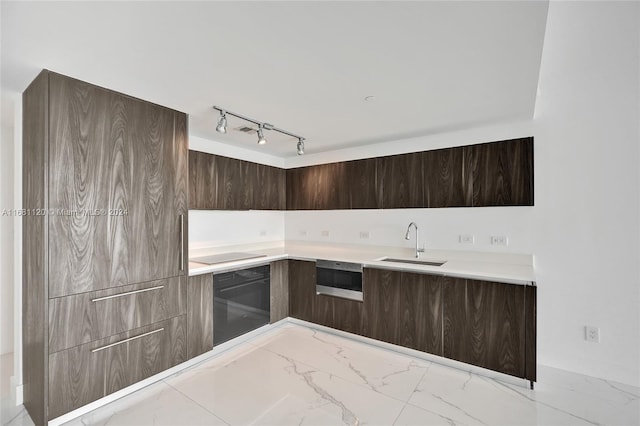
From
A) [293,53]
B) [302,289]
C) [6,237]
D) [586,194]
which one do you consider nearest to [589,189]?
[586,194]

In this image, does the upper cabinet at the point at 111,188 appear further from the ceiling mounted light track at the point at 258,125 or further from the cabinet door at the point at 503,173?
the cabinet door at the point at 503,173

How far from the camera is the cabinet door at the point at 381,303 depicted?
9.42ft

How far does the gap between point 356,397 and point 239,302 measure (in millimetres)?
1486

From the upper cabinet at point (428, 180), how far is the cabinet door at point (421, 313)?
2.73 feet

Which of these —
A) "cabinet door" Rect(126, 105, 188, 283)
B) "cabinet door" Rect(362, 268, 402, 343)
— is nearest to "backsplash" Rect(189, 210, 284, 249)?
"cabinet door" Rect(126, 105, 188, 283)

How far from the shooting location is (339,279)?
3.26m

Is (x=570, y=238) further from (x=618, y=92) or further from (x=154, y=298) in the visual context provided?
(x=154, y=298)

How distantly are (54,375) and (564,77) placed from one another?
14.5ft

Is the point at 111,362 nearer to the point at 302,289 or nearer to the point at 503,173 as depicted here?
the point at 302,289

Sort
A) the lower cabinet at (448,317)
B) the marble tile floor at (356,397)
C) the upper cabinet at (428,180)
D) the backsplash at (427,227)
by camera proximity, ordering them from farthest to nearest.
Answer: the backsplash at (427,227) → the upper cabinet at (428,180) → the lower cabinet at (448,317) → the marble tile floor at (356,397)

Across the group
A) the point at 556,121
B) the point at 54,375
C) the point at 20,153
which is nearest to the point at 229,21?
the point at 20,153

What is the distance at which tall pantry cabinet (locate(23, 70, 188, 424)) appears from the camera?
1816mm

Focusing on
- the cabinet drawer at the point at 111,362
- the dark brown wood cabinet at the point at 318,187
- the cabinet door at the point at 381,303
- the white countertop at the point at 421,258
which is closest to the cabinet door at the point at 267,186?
the dark brown wood cabinet at the point at 318,187

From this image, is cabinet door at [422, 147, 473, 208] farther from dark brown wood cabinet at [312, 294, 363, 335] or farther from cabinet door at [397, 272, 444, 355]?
dark brown wood cabinet at [312, 294, 363, 335]
